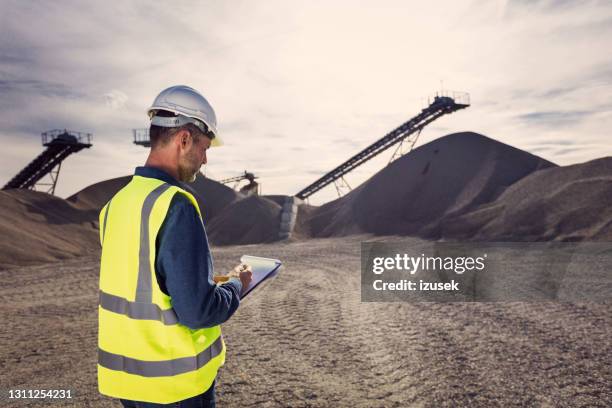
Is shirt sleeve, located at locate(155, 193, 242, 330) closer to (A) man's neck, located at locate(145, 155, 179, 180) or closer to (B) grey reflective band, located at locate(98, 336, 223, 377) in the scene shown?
(B) grey reflective band, located at locate(98, 336, 223, 377)

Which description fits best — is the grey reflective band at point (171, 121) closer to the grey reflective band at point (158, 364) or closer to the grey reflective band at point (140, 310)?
the grey reflective band at point (140, 310)

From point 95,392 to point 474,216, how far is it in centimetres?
2121

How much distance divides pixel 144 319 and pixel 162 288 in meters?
0.16

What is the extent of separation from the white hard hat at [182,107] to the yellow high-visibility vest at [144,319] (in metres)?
0.31

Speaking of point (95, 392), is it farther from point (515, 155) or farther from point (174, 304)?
point (515, 155)

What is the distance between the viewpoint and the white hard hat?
2064 mm

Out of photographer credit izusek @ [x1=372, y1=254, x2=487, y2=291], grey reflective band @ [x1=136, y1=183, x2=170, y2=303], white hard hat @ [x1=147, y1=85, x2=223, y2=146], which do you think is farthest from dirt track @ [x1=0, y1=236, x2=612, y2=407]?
white hard hat @ [x1=147, y1=85, x2=223, y2=146]

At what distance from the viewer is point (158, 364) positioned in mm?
1892

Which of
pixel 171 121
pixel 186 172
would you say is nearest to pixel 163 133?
pixel 171 121

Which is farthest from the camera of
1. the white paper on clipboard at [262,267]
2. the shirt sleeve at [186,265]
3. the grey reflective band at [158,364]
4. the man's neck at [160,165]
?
the white paper on clipboard at [262,267]

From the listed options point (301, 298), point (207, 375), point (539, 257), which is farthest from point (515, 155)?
point (207, 375)

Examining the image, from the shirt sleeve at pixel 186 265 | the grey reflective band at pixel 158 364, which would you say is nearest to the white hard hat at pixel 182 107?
the shirt sleeve at pixel 186 265

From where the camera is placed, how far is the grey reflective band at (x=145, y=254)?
1.83 m

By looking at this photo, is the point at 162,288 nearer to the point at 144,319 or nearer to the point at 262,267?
the point at 144,319
